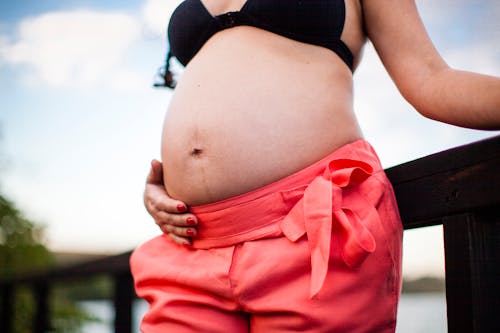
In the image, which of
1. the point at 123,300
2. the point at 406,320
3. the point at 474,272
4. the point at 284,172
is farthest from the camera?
the point at 406,320

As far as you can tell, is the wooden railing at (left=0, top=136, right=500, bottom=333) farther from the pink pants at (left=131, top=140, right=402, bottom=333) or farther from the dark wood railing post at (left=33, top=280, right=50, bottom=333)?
the dark wood railing post at (left=33, top=280, right=50, bottom=333)

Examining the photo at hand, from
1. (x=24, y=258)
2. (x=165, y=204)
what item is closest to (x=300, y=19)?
(x=165, y=204)

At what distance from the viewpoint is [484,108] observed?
67cm

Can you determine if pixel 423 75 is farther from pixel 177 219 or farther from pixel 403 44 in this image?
pixel 177 219

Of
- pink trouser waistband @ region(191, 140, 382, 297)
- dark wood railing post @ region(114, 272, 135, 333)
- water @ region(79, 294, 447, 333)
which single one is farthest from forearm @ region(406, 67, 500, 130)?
dark wood railing post @ region(114, 272, 135, 333)

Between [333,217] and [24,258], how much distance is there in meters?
7.24

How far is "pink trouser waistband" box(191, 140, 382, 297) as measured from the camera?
0.68 meters

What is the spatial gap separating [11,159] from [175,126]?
6.37m

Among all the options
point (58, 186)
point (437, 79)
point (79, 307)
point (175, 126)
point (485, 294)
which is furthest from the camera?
point (79, 307)

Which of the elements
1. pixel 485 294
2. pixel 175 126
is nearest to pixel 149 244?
pixel 175 126

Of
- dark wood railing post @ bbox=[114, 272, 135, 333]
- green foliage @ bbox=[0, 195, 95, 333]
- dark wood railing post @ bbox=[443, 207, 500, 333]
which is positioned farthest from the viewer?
green foliage @ bbox=[0, 195, 95, 333]

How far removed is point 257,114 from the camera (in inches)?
32.4

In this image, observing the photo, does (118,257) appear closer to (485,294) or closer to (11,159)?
(485,294)

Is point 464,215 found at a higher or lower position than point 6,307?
lower
